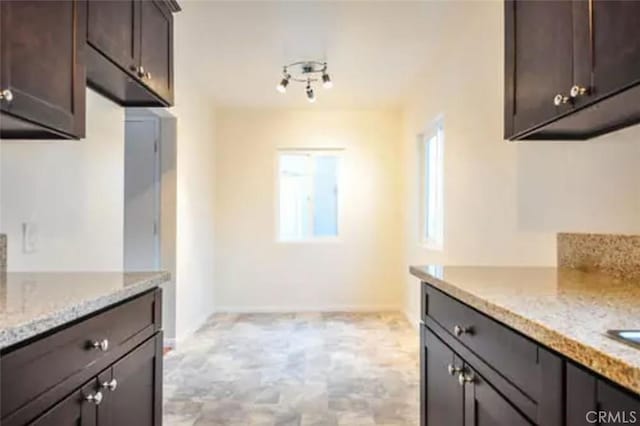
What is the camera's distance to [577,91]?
1.51 metres

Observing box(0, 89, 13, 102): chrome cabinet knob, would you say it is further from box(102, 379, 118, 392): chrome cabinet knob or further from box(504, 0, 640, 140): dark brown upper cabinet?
box(504, 0, 640, 140): dark brown upper cabinet

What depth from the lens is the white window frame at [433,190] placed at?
15.0 ft

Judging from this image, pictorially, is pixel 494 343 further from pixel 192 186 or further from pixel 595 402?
pixel 192 186

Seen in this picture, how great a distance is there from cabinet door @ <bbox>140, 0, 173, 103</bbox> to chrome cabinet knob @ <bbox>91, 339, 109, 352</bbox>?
1.17 meters

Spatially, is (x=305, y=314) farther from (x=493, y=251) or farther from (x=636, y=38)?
(x=636, y=38)

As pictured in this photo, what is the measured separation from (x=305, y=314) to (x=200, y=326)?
131 centimetres

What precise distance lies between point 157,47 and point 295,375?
8.09 feet

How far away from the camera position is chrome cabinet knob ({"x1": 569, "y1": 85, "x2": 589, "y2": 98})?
1478 millimetres

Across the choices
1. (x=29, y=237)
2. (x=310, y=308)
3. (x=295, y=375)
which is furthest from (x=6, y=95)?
(x=310, y=308)

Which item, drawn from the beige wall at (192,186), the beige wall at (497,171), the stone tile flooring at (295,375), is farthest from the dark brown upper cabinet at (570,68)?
the beige wall at (192,186)

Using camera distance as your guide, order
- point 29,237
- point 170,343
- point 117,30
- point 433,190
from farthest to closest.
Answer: point 433,190
point 170,343
point 29,237
point 117,30

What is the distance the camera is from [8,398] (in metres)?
1.03

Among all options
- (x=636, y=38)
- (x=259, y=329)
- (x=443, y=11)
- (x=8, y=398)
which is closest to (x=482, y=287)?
(x=636, y=38)

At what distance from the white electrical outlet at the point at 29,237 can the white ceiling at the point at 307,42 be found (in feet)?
5.98
